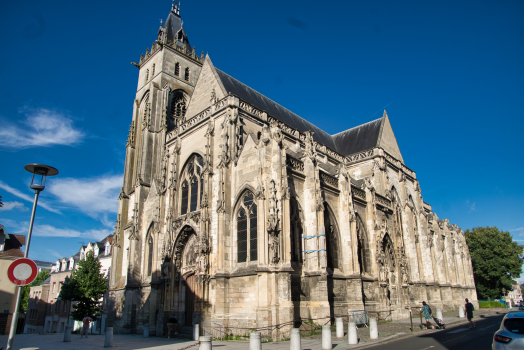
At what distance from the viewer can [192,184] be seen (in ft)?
69.0

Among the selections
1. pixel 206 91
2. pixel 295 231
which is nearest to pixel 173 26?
pixel 206 91

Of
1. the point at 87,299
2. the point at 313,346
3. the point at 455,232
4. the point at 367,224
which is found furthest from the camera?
the point at 455,232

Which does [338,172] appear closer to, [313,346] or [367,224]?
[367,224]

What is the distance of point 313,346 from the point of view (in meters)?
11.8

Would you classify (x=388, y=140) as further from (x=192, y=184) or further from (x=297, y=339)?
(x=297, y=339)

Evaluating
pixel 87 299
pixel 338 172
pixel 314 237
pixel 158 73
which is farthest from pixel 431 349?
pixel 158 73

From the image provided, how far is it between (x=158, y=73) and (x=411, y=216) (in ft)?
75.7

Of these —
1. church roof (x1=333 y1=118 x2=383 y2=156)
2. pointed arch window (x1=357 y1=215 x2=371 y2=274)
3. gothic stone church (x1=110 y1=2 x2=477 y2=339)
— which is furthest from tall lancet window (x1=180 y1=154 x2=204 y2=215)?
church roof (x1=333 y1=118 x2=383 y2=156)

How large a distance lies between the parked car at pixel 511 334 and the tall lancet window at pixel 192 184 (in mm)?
14953

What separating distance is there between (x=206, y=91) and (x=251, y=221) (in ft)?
33.8

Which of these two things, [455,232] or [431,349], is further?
[455,232]

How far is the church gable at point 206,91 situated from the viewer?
21.6 meters

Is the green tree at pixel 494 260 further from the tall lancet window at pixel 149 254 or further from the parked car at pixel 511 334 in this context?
the parked car at pixel 511 334

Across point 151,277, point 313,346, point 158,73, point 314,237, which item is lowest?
point 313,346
